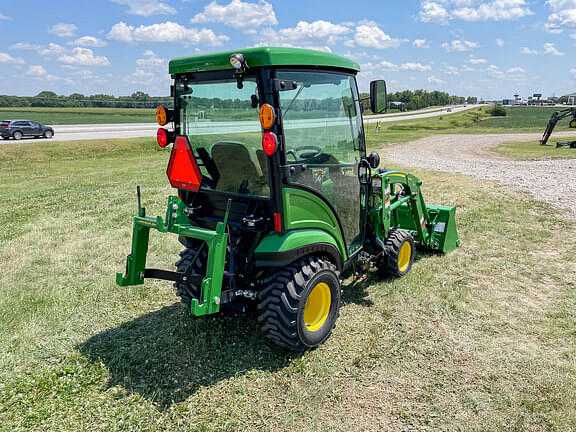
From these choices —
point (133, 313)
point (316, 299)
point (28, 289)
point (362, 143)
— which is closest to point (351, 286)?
point (316, 299)

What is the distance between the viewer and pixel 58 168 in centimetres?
1750

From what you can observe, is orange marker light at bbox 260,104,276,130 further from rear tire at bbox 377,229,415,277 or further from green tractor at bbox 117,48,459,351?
rear tire at bbox 377,229,415,277

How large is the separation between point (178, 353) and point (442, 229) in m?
4.56

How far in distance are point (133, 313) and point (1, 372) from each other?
4.88ft

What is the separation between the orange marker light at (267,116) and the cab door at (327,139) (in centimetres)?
22

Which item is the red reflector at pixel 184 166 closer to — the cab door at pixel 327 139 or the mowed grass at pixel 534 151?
the cab door at pixel 327 139

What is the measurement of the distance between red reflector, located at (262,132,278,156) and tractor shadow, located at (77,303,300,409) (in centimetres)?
202

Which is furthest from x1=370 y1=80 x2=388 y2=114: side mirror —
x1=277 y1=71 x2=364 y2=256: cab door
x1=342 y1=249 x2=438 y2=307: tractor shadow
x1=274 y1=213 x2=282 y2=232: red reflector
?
x1=342 y1=249 x2=438 y2=307: tractor shadow

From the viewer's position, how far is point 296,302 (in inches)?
153

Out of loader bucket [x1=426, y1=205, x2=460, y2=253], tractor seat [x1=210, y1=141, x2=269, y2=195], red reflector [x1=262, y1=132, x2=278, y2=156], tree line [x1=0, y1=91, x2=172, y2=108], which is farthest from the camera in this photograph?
tree line [x1=0, y1=91, x2=172, y2=108]

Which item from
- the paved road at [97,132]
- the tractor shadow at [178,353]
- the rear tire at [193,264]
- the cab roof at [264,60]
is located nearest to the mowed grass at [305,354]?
the tractor shadow at [178,353]

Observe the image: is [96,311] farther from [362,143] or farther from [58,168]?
[58,168]

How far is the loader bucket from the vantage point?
6.88 metres

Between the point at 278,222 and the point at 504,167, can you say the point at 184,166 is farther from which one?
the point at 504,167
